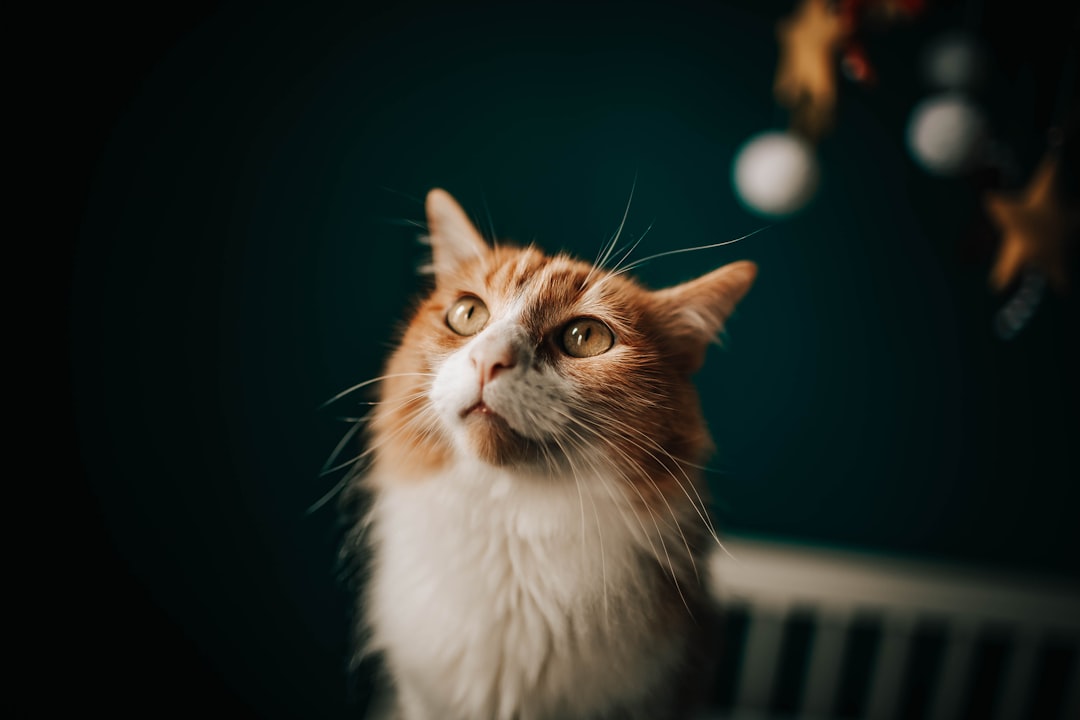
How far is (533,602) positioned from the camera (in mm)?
456

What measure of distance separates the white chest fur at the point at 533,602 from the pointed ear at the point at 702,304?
0.46ft

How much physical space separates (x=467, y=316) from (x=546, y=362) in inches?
3.6

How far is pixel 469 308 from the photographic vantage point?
479mm

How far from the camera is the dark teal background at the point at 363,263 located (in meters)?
0.88

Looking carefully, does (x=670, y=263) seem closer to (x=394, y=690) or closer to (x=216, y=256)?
(x=394, y=690)

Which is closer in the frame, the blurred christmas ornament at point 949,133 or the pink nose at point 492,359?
the pink nose at point 492,359

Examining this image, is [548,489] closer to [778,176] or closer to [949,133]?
[778,176]

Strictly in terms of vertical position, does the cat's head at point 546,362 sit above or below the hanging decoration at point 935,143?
below

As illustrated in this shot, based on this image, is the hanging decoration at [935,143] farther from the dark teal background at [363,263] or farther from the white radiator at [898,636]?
the white radiator at [898,636]

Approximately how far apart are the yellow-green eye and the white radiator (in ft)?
3.20

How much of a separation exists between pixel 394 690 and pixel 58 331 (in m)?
0.90

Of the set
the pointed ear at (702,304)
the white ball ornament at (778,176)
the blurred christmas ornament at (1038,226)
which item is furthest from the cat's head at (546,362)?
the blurred christmas ornament at (1038,226)

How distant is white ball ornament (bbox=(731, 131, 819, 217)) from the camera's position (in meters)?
0.51

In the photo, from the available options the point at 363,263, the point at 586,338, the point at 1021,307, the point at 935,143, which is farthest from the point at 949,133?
the point at 1021,307
